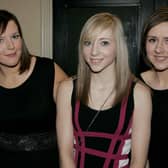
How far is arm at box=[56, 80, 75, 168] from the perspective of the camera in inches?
61.2

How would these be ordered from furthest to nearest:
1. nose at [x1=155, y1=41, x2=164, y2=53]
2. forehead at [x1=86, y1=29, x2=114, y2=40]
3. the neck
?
1. the neck
2. nose at [x1=155, y1=41, x2=164, y2=53]
3. forehead at [x1=86, y1=29, x2=114, y2=40]

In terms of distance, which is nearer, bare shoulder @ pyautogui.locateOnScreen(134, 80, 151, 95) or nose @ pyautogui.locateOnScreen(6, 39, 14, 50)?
bare shoulder @ pyautogui.locateOnScreen(134, 80, 151, 95)

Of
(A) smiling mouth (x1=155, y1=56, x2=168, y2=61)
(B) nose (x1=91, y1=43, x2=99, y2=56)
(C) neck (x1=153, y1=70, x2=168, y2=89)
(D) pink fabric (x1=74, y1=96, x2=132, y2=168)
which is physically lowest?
(D) pink fabric (x1=74, y1=96, x2=132, y2=168)

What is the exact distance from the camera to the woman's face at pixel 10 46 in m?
1.68

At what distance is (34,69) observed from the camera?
1814mm

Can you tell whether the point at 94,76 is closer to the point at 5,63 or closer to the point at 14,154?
the point at 5,63

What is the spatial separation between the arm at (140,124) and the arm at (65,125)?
309mm

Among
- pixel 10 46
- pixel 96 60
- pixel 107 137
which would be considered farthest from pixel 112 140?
pixel 10 46

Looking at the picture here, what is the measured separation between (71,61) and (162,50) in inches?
68.5

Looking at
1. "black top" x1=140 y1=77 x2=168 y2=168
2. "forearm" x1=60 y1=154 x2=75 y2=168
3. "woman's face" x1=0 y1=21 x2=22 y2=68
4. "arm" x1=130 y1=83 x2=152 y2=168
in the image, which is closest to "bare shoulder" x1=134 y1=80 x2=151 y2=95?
"arm" x1=130 y1=83 x2=152 y2=168

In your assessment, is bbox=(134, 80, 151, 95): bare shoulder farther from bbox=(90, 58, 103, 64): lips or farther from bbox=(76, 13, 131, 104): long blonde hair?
bbox=(90, 58, 103, 64): lips

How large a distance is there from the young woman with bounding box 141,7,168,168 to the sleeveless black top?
557 millimetres

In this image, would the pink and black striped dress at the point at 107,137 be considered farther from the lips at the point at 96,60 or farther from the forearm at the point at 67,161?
the lips at the point at 96,60

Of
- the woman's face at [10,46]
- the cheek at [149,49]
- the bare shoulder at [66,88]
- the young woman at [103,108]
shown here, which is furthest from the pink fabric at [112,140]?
the woman's face at [10,46]
